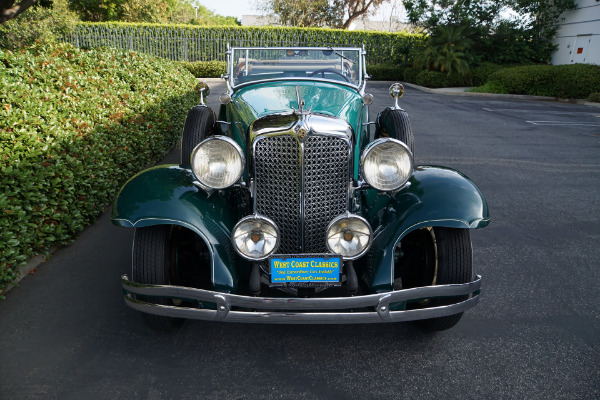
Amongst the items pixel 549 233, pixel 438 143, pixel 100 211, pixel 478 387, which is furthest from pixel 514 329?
pixel 438 143

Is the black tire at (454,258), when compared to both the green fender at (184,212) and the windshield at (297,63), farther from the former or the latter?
the windshield at (297,63)

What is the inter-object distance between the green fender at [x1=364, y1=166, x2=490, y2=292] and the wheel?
0.15m

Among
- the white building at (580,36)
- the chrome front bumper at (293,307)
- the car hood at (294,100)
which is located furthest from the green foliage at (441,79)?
the chrome front bumper at (293,307)

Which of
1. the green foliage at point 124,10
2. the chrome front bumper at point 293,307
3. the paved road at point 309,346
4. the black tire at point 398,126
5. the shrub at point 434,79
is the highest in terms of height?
the green foliage at point 124,10

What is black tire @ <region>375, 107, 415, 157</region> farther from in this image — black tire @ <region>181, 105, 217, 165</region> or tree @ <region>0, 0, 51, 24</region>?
tree @ <region>0, 0, 51, 24</region>

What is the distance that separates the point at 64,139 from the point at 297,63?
226 centimetres

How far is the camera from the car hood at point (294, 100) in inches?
125

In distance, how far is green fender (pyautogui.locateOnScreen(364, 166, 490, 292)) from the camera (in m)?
2.51

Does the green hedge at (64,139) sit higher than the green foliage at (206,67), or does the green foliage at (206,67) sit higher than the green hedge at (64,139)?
the green foliage at (206,67)

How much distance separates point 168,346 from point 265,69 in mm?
2810

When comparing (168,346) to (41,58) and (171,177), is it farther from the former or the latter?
(41,58)

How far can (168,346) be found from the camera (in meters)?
2.69

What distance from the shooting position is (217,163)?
8.34ft

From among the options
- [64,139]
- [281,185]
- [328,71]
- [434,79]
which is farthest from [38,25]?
[281,185]
